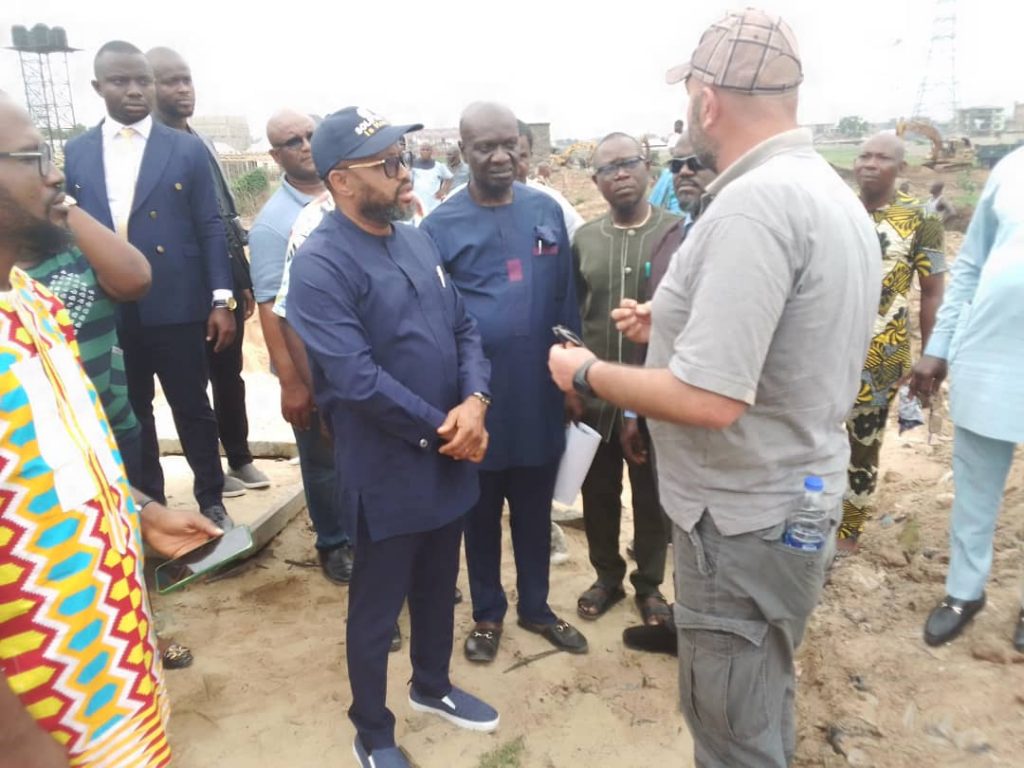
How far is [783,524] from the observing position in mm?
1729

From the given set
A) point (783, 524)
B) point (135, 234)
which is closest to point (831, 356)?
point (783, 524)

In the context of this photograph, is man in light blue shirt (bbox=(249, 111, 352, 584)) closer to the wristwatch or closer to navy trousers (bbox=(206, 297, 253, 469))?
navy trousers (bbox=(206, 297, 253, 469))

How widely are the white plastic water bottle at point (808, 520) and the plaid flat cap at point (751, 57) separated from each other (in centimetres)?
91

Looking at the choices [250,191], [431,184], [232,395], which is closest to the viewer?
[232,395]

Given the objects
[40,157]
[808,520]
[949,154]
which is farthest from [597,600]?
[949,154]

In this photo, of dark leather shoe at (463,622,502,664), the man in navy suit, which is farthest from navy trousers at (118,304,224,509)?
dark leather shoe at (463,622,502,664)

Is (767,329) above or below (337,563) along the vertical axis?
above

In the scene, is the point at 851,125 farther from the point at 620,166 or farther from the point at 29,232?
the point at 29,232

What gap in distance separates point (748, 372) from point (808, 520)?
467 mm

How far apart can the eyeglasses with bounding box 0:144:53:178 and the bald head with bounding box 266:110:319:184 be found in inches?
81.8

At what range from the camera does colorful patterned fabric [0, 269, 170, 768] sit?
46.9 inches

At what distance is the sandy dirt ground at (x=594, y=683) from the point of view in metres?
2.62

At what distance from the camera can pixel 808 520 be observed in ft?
5.64

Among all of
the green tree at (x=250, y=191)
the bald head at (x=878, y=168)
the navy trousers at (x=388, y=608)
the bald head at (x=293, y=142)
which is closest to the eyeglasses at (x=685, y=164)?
the bald head at (x=878, y=168)
